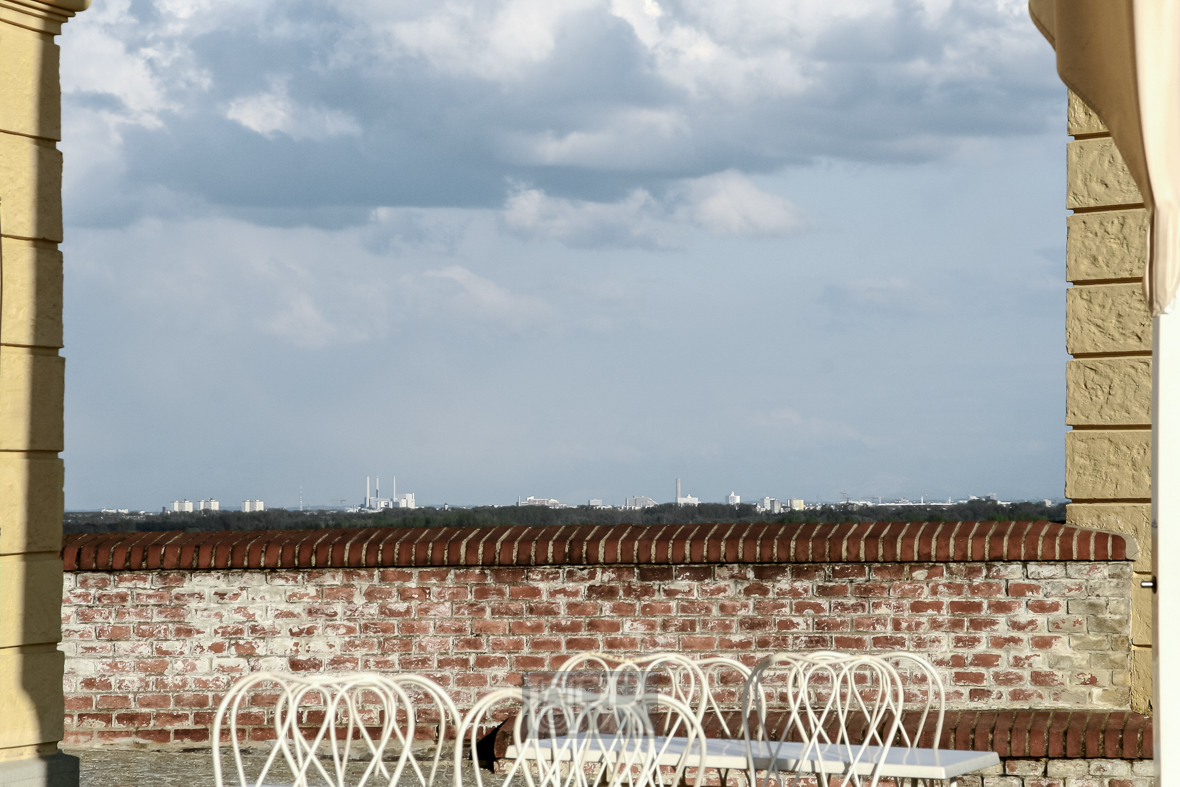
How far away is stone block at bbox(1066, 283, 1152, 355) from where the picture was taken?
21.6ft

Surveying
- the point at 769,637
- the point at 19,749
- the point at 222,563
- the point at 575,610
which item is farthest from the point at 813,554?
the point at 19,749

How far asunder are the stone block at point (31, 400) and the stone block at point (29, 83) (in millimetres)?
966

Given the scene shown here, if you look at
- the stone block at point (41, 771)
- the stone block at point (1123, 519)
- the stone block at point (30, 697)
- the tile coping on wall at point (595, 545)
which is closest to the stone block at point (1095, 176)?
the stone block at point (1123, 519)

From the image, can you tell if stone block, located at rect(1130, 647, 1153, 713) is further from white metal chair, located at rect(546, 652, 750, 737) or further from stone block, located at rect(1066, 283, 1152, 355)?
white metal chair, located at rect(546, 652, 750, 737)

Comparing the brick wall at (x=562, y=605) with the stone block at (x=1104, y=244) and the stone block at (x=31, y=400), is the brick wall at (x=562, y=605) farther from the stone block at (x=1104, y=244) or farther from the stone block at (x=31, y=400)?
the stone block at (x=31, y=400)

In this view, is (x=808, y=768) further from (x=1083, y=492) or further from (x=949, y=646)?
(x=1083, y=492)

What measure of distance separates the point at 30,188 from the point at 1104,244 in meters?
5.39

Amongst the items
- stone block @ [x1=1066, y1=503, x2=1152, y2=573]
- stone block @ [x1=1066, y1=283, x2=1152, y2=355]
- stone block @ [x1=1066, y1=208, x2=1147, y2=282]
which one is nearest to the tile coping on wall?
stone block @ [x1=1066, y1=503, x2=1152, y2=573]

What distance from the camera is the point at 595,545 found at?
6750mm

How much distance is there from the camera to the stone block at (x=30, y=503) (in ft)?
16.9

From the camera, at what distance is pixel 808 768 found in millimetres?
4434

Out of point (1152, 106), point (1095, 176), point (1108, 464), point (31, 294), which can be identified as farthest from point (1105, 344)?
point (31, 294)

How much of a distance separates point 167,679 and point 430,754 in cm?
160

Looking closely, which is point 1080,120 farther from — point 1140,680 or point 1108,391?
point 1140,680
